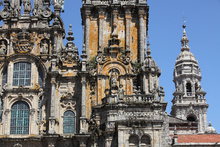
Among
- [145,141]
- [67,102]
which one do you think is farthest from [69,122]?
[145,141]

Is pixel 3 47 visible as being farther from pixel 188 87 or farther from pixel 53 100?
pixel 188 87

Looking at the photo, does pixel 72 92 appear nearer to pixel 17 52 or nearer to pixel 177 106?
pixel 17 52

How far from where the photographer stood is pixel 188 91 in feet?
238

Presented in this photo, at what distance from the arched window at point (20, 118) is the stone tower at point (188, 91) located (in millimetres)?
30045

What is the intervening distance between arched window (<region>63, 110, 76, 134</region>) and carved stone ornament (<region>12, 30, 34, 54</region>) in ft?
20.6

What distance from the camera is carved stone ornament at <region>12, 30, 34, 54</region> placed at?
4412 cm

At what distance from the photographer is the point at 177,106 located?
6962cm

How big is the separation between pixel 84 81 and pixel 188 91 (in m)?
32.7

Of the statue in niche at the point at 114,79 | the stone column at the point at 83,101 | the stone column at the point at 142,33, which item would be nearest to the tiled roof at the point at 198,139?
the statue in niche at the point at 114,79

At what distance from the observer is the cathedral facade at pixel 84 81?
38875 millimetres

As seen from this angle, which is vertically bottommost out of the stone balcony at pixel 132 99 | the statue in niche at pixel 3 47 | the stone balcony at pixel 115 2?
the stone balcony at pixel 132 99

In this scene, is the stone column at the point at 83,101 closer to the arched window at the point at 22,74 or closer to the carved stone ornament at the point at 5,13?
the arched window at the point at 22,74

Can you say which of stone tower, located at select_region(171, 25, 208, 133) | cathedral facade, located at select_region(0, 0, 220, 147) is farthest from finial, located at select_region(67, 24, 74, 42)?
stone tower, located at select_region(171, 25, 208, 133)

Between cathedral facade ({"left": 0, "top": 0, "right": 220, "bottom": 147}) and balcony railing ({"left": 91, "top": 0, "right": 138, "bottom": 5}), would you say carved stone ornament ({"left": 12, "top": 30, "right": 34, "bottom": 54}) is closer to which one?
cathedral facade ({"left": 0, "top": 0, "right": 220, "bottom": 147})
